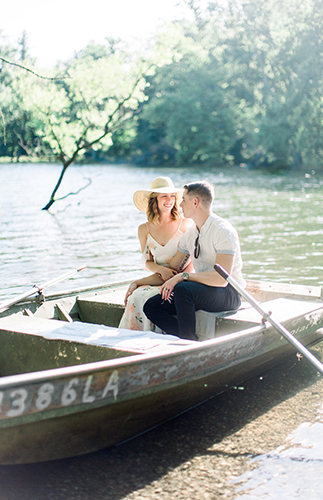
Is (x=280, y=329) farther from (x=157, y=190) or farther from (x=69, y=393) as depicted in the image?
(x=69, y=393)

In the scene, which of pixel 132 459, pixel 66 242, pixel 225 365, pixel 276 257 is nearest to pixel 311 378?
pixel 225 365

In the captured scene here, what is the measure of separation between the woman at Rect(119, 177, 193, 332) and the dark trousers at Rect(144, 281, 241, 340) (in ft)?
0.47

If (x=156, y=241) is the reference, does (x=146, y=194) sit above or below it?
above

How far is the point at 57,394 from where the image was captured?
2902 millimetres

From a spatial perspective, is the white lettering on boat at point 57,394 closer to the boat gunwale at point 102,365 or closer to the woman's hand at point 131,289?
the boat gunwale at point 102,365

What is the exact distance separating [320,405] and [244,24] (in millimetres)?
44932

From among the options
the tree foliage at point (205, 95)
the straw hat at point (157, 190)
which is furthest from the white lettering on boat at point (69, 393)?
the tree foliage at point (205, 95)

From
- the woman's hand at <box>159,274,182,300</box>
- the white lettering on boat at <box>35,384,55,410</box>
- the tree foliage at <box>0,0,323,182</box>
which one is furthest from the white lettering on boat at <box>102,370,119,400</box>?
the tree foliage at <box>0,0,323,182</box>

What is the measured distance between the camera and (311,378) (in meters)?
4.76

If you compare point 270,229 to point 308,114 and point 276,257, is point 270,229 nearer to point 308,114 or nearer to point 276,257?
point 276,257

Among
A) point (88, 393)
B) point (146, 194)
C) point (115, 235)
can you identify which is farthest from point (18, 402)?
point (115, 235)

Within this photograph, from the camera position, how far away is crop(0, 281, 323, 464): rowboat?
291cm

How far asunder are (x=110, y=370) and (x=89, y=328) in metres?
0.95

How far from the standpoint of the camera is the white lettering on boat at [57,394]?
9.05 feet
